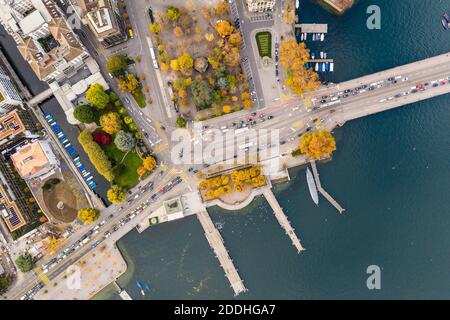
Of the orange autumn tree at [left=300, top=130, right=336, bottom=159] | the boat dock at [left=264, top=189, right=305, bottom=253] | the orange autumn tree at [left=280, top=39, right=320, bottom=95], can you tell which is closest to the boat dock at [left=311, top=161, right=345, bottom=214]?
the orange autumn tree at [left=300, top=130, right=336, bottom=159]

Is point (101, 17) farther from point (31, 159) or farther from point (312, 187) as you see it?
point (312, 187)

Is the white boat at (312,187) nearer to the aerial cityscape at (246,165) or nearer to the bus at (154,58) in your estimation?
the aerial cityscape at (246,165)

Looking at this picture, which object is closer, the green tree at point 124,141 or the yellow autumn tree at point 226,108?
the green tree at point 124,141

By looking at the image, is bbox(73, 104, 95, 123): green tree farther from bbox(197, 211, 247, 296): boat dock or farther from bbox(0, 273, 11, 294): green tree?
bbox(0, 273, 11, 294): green tree

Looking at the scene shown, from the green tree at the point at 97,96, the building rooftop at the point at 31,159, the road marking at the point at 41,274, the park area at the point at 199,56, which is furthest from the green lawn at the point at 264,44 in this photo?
the road marking at the point at 41,274

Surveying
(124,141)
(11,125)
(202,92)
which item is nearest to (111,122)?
(124,141)
